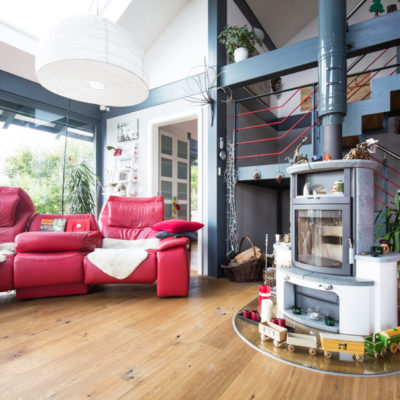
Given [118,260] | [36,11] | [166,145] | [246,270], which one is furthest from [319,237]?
[36,11]

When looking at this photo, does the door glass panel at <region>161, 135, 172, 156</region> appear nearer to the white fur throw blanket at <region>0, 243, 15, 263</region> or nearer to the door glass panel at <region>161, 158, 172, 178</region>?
the door glass panel at <region>161, 158, 172, 178</region>

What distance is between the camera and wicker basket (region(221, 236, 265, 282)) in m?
3.12

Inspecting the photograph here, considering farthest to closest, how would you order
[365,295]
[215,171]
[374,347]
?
[215,171] < [365,295] < [374,347]

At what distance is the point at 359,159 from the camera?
192 cm

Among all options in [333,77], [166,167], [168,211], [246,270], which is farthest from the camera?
[168,211]

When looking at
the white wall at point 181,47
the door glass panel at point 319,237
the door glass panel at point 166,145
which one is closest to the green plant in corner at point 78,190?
the door glass panel at point 166,145

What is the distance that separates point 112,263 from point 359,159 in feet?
7.17

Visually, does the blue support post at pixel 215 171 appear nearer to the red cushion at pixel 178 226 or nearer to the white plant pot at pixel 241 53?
the white plant pot at pixel 241 53

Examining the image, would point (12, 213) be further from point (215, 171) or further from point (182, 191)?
point (182, 191)

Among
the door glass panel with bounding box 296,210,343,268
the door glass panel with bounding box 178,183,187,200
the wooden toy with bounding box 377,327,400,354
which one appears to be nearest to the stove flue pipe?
the door glass panel with bounding box 296,210,343,268

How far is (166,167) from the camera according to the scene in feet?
15.2

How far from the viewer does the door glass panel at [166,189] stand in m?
4.57

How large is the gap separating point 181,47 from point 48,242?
10.2 ft

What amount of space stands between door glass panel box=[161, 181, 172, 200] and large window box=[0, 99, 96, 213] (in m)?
1.14
